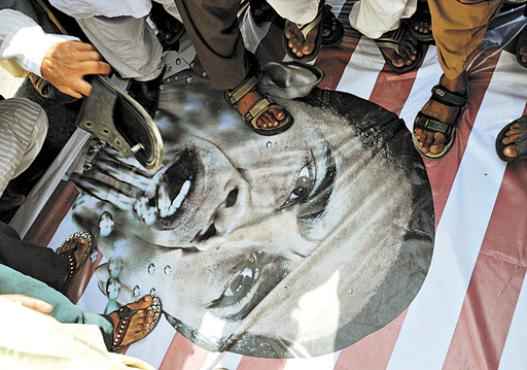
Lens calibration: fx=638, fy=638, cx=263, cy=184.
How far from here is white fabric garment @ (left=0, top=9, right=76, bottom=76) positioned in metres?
1.28

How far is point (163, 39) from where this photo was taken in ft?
5.61

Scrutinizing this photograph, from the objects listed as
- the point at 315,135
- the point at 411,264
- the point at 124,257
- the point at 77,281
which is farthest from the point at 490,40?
the point at 77,281

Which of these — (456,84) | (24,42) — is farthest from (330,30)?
(24,42)

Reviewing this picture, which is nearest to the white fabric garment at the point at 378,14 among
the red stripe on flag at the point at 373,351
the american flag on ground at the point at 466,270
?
the american flag on ground at the point at 466,270

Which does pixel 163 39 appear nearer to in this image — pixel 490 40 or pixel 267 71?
pixel 267 71

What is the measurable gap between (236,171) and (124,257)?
333 millimetres

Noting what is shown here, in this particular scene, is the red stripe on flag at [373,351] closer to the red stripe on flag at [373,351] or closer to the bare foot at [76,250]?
the red stripe on flag at [373,351]

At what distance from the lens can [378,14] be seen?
1.32 metres

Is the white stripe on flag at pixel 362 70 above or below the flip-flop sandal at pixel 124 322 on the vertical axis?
above

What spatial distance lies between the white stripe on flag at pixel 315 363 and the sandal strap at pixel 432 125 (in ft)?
1.70

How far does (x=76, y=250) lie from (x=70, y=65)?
0.47 metres

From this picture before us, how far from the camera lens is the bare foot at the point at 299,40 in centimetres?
154

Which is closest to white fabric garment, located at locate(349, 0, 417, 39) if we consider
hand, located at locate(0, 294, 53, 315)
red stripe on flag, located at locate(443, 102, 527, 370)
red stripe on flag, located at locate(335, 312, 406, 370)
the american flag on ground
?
the american flag on ground

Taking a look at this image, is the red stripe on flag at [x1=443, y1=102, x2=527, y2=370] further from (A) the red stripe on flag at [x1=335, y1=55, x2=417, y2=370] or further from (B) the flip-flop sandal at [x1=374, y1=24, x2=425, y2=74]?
(B) the flip-flop sandal at [x1=374, y1=24, x2=425, y2=74]
